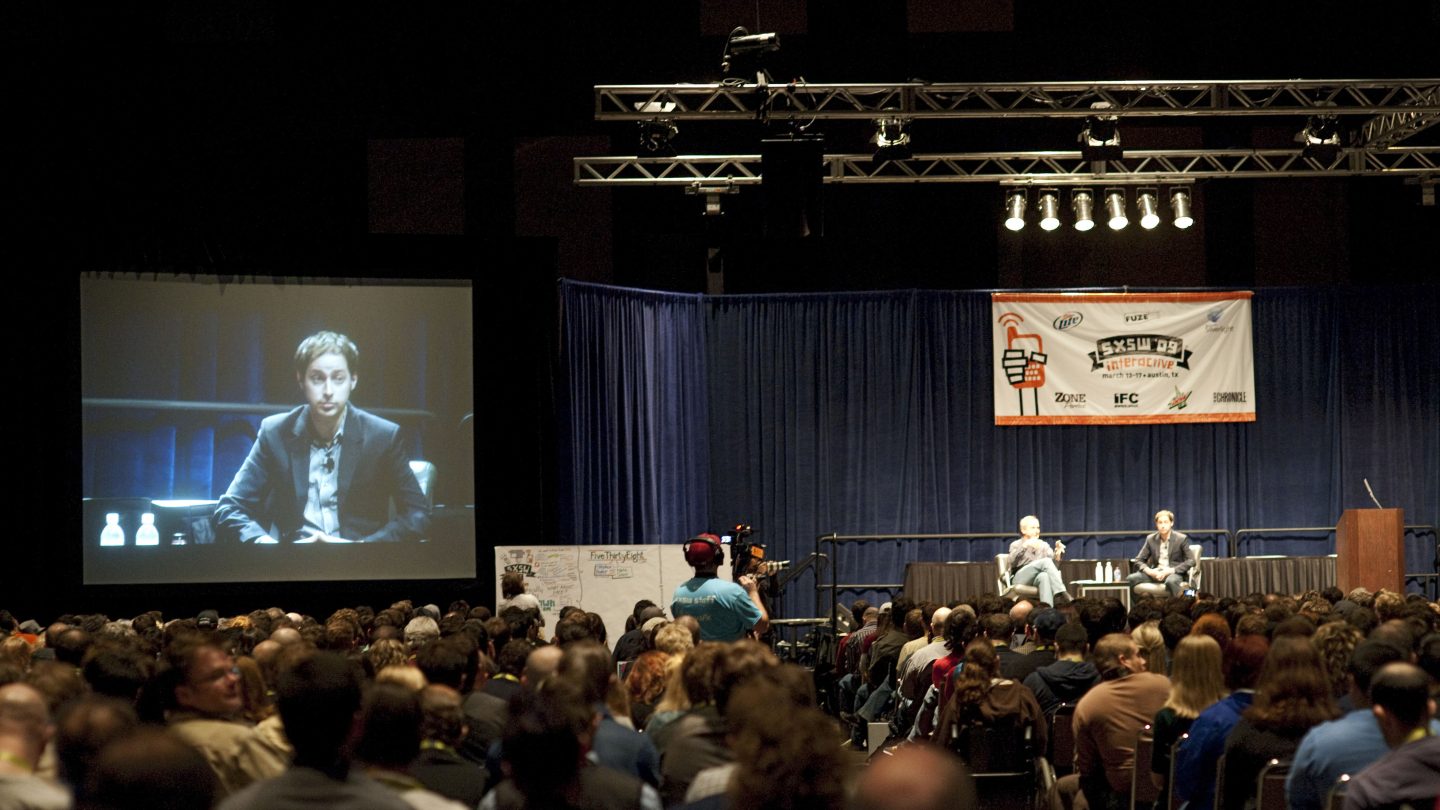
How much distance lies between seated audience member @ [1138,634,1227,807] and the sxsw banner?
1249 cm

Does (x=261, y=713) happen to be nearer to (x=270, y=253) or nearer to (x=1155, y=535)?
(x=270, y=253)

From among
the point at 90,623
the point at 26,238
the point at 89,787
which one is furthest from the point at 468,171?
the point at 89,787

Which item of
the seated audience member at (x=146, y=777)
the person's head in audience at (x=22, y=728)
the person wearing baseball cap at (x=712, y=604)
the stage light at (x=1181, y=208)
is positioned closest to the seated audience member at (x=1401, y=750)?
Answer: the seated audience member at (x=146, y=777)

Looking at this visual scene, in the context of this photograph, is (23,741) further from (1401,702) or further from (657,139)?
(657,139)

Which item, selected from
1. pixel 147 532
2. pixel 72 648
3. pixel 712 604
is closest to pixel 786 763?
pixel 72 648

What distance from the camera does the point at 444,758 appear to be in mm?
4324

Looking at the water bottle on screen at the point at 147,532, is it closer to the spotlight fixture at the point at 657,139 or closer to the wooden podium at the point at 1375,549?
the spotlight fixture at the point at 657,139

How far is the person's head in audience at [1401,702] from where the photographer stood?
12.8 ft

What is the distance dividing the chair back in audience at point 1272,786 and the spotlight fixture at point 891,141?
9.50m

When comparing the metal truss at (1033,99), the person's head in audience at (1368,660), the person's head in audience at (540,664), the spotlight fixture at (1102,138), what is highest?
the metal truss at (1033,99)

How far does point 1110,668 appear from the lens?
643 cm

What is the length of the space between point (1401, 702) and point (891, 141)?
10.2 meters

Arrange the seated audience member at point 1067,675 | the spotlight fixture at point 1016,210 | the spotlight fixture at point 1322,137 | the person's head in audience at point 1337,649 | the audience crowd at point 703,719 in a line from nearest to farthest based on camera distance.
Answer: the audience crowd at point 703,719 → the person's head in audience at point 1337,649 → the seated audience member at point 1067,675 → the spotlight fixture at point 1322,137 → the spotlight fixture at point 1016,210

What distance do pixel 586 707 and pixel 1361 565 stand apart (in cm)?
1265
